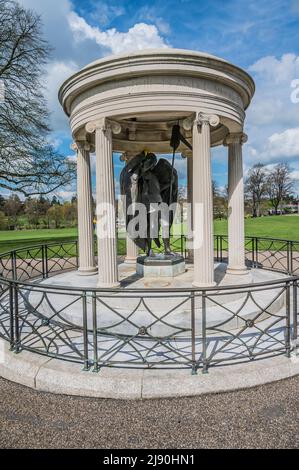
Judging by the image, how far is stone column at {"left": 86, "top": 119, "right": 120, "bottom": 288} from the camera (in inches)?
245

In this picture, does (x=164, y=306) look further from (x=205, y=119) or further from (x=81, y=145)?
(x=81, y=145)

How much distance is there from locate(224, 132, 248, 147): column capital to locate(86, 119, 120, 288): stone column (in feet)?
11.2

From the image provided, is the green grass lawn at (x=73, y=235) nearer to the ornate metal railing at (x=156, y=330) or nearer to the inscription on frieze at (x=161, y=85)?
the ornate metal railing at (x=156, y=330)

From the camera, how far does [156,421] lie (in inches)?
121

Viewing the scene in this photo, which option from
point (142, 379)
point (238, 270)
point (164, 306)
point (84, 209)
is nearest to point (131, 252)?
point (84, 209)

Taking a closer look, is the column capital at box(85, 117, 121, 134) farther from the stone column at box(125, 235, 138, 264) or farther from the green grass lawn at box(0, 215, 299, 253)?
the green grass lawn at box(0, 215, 299, 253)

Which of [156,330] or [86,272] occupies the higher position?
[86,272]

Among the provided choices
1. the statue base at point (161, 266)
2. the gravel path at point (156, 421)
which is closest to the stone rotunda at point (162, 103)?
the statue base at point (161, 266)

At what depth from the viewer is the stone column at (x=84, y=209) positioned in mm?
8180

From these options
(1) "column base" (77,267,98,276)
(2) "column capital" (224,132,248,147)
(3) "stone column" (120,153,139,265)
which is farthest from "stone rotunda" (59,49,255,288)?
(3) "stone column" (120,153,139,265)

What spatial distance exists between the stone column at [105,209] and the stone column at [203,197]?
1.76m

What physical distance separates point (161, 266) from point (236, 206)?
2.60 m
